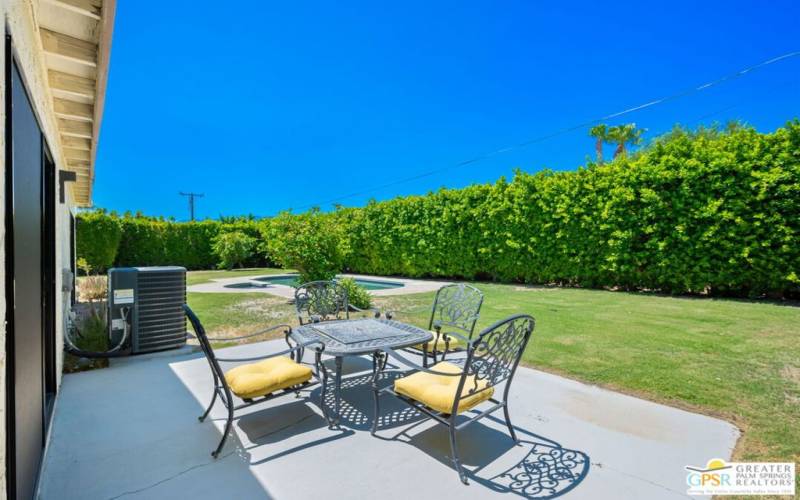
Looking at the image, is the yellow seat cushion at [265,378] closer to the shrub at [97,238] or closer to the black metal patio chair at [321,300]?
the black metal patio chair at [321,300]

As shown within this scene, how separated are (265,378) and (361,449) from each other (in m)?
0.90

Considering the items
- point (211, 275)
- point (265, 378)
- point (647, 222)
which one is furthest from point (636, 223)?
point (211, 275)

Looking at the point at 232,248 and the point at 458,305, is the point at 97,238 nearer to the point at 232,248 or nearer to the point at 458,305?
the point at 232,248

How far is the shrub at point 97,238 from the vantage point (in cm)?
1759

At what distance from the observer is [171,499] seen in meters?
2.13

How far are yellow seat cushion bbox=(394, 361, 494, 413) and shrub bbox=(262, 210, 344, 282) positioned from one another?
22.3 ft

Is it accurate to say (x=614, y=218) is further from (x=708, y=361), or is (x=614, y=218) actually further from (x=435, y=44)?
(x=435, y=44)

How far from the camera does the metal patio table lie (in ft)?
10.1

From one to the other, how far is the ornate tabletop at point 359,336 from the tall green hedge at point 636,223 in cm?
645

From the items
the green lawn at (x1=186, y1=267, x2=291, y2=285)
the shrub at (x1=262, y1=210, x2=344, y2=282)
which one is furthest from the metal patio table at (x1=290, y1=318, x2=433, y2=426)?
the green lawn at (x1=186, y1=267, x2=291, y2=285)

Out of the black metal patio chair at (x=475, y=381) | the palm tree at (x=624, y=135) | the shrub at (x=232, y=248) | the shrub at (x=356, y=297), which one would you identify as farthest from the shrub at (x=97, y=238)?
the palm tree at (x=624, y=135)

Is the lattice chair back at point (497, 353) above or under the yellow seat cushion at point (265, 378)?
above

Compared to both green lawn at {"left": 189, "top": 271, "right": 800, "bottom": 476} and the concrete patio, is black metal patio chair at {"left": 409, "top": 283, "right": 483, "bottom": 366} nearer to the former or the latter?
green lawn at {"left": 189, "top": 271, "right": 800, "bottom": 476}

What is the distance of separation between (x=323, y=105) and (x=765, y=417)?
29295mm
